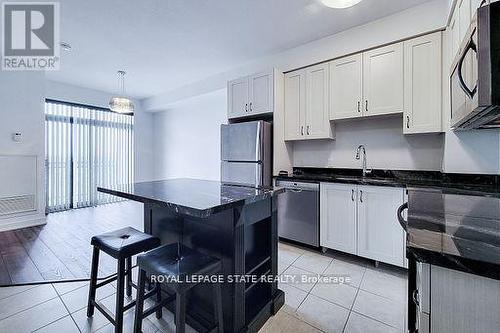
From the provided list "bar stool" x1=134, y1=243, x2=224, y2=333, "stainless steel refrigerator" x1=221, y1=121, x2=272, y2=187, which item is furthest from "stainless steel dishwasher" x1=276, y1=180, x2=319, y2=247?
"bar stool" x1=134, y1=243, x2=224, y2=333

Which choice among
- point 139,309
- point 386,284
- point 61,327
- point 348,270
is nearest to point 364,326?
point 386,284

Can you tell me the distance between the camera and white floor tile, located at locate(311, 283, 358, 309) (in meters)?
1.95

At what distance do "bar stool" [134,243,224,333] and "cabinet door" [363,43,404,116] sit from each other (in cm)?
241

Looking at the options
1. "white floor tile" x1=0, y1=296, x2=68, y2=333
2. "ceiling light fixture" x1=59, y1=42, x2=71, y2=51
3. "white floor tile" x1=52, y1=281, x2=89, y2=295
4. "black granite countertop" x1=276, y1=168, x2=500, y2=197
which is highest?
"ceiling light fixture" x1=59, y1=42, x2=71, y2=51

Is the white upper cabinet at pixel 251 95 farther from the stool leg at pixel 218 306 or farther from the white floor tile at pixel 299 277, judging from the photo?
the stool leg at pixel 218 306

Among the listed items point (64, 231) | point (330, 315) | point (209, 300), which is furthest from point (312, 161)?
point (64, 231)

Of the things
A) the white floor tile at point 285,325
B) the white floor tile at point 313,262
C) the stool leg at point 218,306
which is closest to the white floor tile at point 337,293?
the white floor tile at point 313,262

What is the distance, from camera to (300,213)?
297 cm

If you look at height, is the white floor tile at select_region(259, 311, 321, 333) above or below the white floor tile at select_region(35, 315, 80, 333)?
below

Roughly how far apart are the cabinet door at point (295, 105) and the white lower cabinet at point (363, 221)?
935 mm

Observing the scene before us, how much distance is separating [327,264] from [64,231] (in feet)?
12.7

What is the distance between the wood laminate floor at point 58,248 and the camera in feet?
7.69

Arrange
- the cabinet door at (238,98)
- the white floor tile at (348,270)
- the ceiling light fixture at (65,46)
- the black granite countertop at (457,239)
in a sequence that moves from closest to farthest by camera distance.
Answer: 1. the black granite countertop at (457,239)
2. the white floor tile at (348,270)
3. the ceiling light fixture at (65,46)
4. the cabinet door at (238,98)

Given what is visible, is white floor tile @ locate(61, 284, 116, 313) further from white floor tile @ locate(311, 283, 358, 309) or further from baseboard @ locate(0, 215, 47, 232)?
baseboard @ locate(0, 215, 47, 232)
